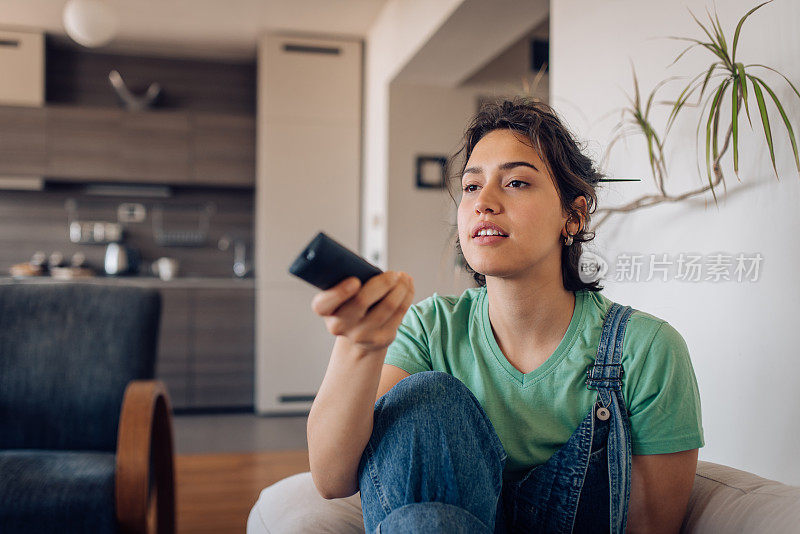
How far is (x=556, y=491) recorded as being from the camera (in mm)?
1189

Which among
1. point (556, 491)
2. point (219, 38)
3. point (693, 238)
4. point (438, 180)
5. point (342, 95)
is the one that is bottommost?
point (556, 491)

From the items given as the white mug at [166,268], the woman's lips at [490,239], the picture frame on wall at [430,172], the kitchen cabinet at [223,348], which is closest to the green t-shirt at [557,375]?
the woman's lips at [490,239]

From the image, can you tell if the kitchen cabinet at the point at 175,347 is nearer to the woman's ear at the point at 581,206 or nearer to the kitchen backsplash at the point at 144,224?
the kitchen backsplash at the point at 144,224

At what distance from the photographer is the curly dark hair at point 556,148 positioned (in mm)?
1320

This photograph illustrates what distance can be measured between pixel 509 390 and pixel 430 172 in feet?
11.1

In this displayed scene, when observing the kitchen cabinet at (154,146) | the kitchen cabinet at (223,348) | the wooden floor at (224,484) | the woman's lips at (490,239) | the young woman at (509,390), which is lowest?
the wooden floor at (224,484)

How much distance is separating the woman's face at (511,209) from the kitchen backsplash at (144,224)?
14.8ft

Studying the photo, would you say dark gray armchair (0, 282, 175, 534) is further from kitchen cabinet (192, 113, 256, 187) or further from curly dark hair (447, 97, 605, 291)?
kitchen cabinet (192, 113, 256, 187)

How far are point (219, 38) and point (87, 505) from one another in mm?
4185

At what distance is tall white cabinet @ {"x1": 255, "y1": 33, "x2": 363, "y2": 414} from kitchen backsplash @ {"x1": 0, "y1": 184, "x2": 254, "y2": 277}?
645 millimetres

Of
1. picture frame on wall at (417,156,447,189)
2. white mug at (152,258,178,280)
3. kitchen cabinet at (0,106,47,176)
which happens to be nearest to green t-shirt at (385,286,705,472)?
picture frame on wall at (417,156,447,189)

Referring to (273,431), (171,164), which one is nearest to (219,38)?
(171,164)

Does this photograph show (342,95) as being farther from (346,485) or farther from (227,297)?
(346,485)

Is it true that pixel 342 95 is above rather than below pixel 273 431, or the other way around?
above
